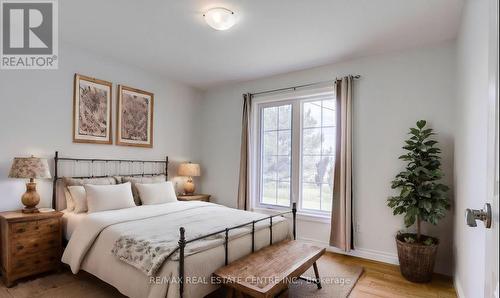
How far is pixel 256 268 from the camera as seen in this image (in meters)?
2.13

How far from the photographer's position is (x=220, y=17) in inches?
98.4

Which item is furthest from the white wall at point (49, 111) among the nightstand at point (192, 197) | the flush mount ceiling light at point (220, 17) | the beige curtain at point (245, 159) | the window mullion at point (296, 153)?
the window mullion at point (296, 153)

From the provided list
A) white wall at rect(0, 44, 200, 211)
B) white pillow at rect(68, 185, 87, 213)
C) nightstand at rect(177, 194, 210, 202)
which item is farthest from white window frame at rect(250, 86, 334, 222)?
white pillow at rect(68, 185, 87, 213)

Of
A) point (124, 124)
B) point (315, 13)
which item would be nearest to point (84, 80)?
point (124, 124)

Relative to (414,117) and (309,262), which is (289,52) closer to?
(414,117)

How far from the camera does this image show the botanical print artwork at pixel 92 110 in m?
3.54

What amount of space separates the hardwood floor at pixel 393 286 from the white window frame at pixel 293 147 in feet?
3.01

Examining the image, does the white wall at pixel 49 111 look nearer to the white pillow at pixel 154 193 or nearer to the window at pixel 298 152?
the white pillow at pixel 154 193

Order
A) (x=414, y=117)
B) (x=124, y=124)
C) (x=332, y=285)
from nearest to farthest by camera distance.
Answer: (x=332, y=285)
(x=414, y=117)
(x=124, y=124)

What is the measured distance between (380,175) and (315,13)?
6.80 feet

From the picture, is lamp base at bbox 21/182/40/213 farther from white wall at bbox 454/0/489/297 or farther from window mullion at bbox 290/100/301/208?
white wall at bbox 454/0/489/297

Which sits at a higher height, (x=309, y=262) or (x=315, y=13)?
(x=315, y=13)

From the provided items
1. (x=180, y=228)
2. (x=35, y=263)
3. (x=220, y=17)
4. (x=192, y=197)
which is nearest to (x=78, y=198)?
(x=35, y=263)

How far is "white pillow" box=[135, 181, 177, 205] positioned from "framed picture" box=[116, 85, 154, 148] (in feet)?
2.54
